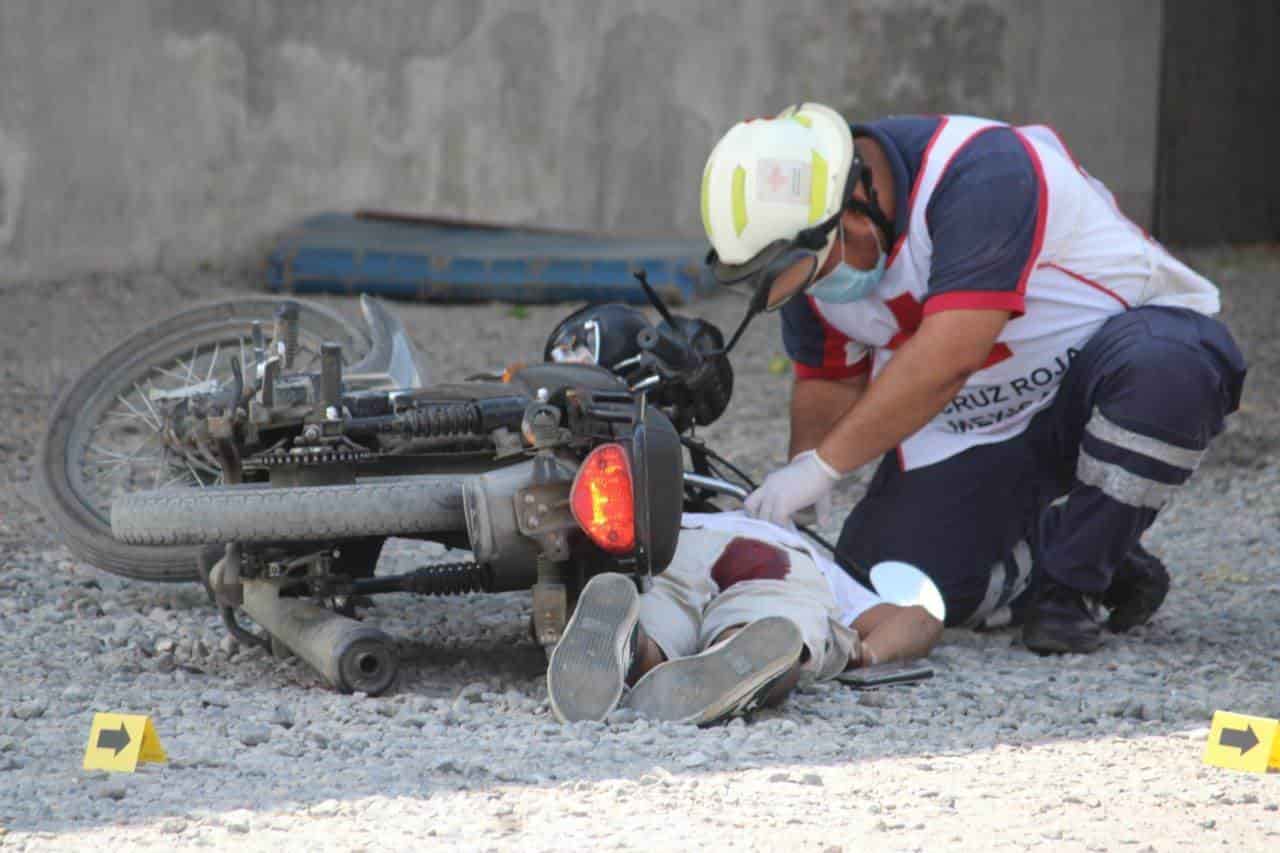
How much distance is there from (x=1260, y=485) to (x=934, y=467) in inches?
86.2

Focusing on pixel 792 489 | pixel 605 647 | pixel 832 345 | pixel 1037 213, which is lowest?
pixel 605 647

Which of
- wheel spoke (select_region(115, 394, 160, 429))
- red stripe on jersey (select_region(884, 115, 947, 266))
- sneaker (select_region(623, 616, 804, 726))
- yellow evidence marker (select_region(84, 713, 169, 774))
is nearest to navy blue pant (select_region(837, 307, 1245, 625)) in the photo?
red stripe on jersey (select_region(884, 115, 947, 266))

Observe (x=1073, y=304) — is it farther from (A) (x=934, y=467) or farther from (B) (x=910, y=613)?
(B) (x=910, y=613)

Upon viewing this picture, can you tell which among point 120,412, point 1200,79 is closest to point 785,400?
point 120,412

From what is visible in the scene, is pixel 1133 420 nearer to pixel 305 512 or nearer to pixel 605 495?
pixel 605 495

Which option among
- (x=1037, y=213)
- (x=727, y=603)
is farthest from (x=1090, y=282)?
(x=727, y=603)

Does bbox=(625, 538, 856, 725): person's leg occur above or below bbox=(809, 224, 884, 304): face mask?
below

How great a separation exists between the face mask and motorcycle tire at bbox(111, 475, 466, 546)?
1073mm

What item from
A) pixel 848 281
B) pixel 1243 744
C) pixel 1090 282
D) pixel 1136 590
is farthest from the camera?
pixel 1136 590

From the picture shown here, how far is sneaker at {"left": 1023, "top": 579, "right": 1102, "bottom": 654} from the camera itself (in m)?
3.99

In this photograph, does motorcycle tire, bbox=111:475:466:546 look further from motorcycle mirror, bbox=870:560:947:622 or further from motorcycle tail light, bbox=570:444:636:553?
motorcycle mirror, bbox=870:560:947:622

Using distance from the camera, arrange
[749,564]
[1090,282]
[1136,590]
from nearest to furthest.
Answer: [749,564] < [1090,282] < [1136,590]

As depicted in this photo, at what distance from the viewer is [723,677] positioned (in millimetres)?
3107

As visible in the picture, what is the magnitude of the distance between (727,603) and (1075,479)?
1229 mm
